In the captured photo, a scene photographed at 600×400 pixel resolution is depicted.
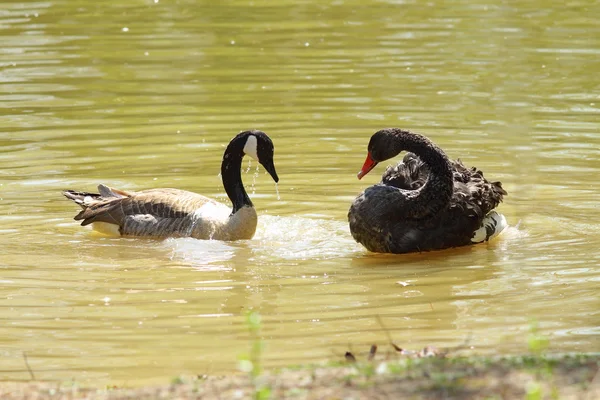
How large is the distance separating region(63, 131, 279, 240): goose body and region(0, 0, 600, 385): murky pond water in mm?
216

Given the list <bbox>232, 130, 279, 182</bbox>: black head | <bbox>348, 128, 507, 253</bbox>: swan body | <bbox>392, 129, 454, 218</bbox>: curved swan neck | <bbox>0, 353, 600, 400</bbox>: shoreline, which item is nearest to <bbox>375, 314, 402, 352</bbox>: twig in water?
<bbox>0, 353, 600, 400</bbox>: shoreline

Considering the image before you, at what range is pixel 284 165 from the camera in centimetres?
1412

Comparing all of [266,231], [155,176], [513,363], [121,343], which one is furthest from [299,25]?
[513,363]

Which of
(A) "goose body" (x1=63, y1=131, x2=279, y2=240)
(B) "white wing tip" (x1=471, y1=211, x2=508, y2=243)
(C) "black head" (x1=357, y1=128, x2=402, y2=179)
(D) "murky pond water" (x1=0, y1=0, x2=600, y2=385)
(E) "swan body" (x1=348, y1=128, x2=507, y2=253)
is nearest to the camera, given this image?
(D) "murky pond water" (x1=0, y1=0, x2=600, y2=385)

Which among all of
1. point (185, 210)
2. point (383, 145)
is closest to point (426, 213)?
point (383, 145)

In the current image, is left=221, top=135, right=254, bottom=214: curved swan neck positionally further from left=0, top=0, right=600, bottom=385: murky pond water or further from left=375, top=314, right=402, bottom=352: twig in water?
left=375, top=314, right=402, bottom=352: twig in water

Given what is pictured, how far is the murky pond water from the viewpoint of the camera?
28.0ft

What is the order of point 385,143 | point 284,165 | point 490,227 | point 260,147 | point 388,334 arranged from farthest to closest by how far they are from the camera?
Result: 1. point 284,165
2. point 260,147
3. point 385,143
4. point 490,227
5. point 388,334

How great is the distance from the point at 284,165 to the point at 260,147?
2117 millimetres

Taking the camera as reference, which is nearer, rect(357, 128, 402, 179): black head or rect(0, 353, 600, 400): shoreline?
rect(0, 353, 600, 400): shoreline

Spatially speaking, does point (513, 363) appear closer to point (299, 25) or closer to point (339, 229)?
point (339, 229)

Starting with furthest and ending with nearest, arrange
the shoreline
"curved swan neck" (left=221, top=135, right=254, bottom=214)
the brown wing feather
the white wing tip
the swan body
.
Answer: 1. "curved swan neck" (left=221, top=135, right=254, bottom=214)
2. the brown wing feather
3. the white wing tip
4. the swan body
5. the shoreline

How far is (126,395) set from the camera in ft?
21.1

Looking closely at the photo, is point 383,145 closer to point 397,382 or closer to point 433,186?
point 433,186
